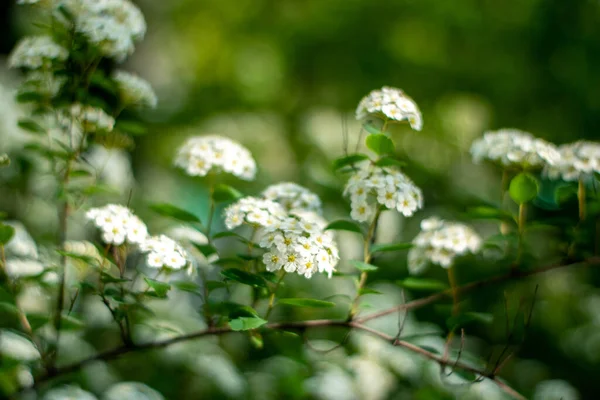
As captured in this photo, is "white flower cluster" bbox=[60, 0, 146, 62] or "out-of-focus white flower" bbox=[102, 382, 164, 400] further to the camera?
"out-of-focus white flower" bbox=[102, 382, 164, 400]

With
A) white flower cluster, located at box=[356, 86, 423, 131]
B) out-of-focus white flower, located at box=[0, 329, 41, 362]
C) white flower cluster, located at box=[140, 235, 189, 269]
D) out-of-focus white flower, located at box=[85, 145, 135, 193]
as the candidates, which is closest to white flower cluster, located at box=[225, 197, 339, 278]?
white flower cluster, located at box=[140, 235, 189, 269]

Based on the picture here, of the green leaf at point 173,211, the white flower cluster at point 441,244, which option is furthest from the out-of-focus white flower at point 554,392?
the green leaf at point 173,211

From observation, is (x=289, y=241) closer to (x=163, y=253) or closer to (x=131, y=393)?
(x=163, y=253)

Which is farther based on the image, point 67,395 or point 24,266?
point 24,266

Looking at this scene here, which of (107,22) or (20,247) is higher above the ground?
(107,22)

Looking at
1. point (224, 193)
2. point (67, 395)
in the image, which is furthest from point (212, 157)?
point (67, 395)

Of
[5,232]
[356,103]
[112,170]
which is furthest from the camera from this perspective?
[356,103]

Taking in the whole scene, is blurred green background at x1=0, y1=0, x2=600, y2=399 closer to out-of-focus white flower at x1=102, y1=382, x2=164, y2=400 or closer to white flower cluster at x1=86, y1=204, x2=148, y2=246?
out-of-focus white flower at x1=102, y1=382, x2=164, y2=400
